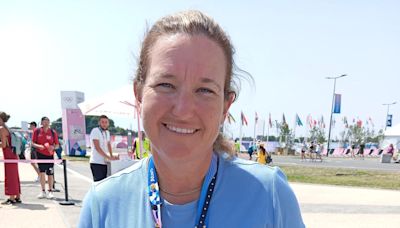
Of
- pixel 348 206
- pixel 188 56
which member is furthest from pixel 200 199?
pixel 348 206

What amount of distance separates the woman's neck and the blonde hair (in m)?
0.15

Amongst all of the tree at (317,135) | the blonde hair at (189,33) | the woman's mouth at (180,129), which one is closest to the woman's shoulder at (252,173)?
the blonde hair at (189,33)

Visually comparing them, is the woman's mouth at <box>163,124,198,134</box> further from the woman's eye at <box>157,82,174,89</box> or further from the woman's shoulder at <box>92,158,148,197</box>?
the woman's shoulder at <box>92,158,148,197</box>

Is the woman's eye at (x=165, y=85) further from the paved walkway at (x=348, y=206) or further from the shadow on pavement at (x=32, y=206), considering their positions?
the shadow on pavement at (x=32, y=206)

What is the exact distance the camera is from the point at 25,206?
7.90m

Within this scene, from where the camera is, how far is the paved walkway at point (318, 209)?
22.4 ft

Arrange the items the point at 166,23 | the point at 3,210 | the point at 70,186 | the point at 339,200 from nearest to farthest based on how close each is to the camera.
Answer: the point at 166,23
the point at 3,210
the point at 339,200
the point at 70,186

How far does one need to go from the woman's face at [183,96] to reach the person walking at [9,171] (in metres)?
7.85

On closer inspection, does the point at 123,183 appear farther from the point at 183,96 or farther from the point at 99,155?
the point at 99,155

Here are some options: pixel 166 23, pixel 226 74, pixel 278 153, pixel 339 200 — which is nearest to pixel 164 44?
pixel 166 23

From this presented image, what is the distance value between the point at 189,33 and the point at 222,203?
52 centimetres

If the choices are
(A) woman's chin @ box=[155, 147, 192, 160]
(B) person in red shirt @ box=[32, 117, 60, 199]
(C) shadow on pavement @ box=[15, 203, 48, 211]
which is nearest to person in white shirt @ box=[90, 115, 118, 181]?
(C) shadow on pavement @ box=[15, 203, 48, 211]

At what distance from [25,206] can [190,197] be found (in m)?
7.53

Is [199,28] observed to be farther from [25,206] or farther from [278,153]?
[278,153]
